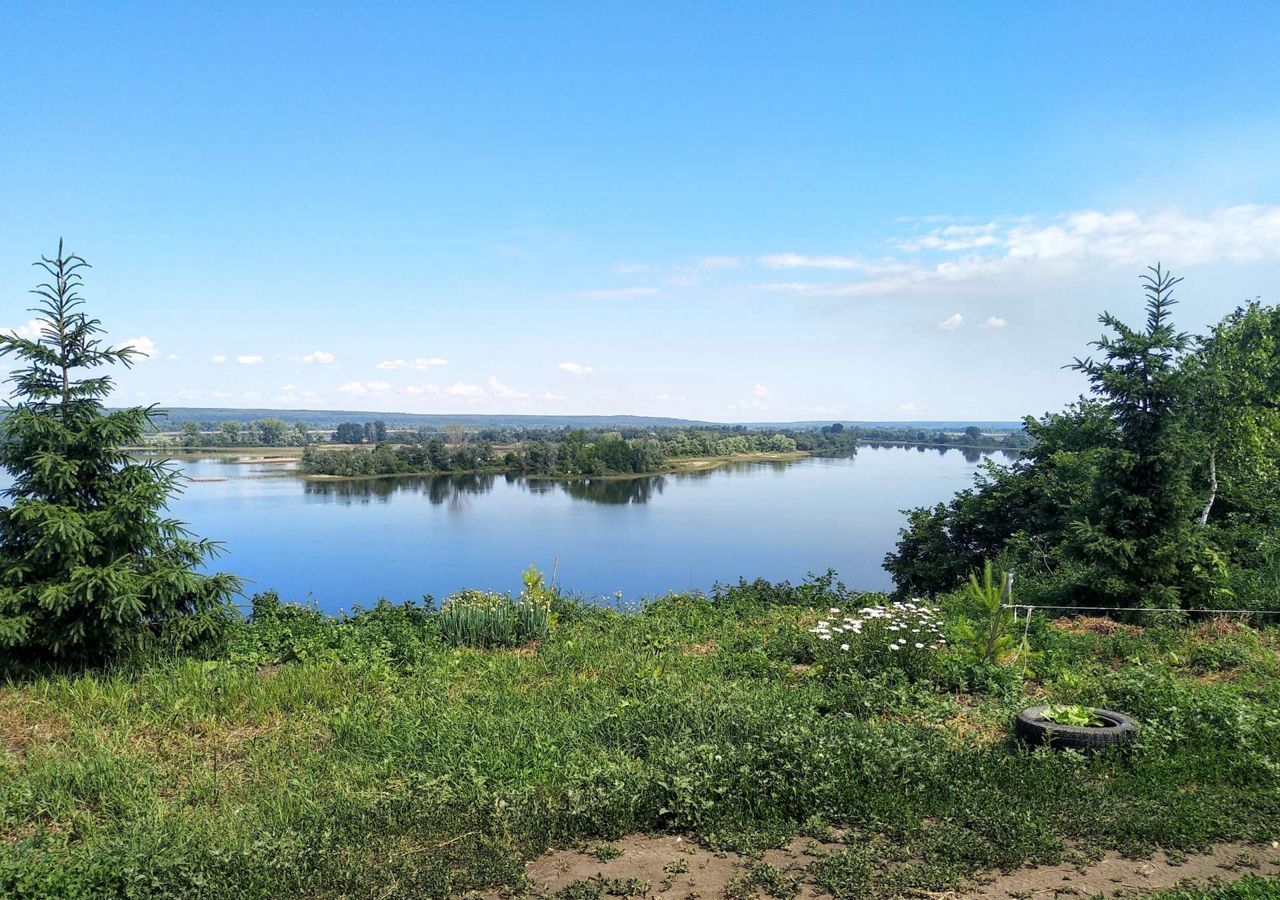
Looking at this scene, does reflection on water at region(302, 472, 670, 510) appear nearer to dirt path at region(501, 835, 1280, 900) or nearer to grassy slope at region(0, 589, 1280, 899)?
grassy slope at region(0, 589, 1280, 899)

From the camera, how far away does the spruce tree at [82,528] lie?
6082mm

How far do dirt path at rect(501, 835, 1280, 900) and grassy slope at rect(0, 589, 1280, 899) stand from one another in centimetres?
9

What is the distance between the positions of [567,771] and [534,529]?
46.8 m

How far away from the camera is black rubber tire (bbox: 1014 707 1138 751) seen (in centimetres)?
441

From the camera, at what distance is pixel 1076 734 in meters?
4.42

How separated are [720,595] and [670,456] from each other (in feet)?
298

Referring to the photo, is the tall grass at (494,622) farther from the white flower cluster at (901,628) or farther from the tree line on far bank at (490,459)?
the tree line on far bank at (490,459)

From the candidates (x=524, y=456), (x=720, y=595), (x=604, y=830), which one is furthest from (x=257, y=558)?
(x=524, y=456)

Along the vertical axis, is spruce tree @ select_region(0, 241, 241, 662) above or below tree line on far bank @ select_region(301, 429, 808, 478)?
above

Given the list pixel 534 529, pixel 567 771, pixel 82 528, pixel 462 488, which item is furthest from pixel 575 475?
pixel 567 771

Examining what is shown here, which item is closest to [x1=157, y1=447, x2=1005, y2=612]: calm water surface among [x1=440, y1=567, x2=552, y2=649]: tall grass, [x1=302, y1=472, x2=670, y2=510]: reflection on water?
[x1=302, y1=472, x2=670, y2=510]: reflection on water

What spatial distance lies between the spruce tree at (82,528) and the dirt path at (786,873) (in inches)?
191

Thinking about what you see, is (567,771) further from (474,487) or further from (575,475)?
(575,475)

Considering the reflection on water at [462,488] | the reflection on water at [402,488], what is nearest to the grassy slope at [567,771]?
the reflection on water at [462,488]
